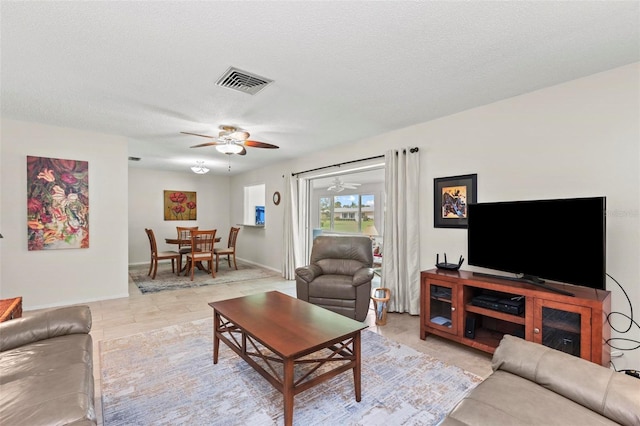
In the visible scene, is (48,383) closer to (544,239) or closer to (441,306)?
(441,306)

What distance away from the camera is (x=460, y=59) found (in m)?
2.18

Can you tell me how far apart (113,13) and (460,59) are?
227 centimetres

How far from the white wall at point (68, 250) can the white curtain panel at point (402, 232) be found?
3.85 m

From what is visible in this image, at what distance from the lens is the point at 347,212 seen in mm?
8555

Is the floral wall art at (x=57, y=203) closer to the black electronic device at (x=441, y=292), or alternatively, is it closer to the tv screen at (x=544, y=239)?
the black electronic device at (x=441, y=292)

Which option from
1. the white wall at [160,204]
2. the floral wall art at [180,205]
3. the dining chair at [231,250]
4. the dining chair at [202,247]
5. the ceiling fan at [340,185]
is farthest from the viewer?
the floral wall art at [180,205]

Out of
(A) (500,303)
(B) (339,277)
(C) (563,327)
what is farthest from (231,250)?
(C) (563,327)

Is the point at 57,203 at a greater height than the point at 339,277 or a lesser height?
greater

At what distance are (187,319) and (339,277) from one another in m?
1.87

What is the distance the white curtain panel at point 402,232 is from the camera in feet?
11.9

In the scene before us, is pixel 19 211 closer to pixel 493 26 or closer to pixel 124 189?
pixel 124 189

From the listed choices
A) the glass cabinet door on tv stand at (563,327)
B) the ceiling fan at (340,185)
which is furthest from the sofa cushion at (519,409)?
the ceiling fan at (340,185)

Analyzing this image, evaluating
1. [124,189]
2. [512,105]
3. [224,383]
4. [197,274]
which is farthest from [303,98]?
[197,274]

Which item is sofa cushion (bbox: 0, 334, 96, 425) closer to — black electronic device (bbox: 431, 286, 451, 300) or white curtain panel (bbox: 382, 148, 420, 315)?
black electronic device (bbox: 431, 286, 451, 300)
